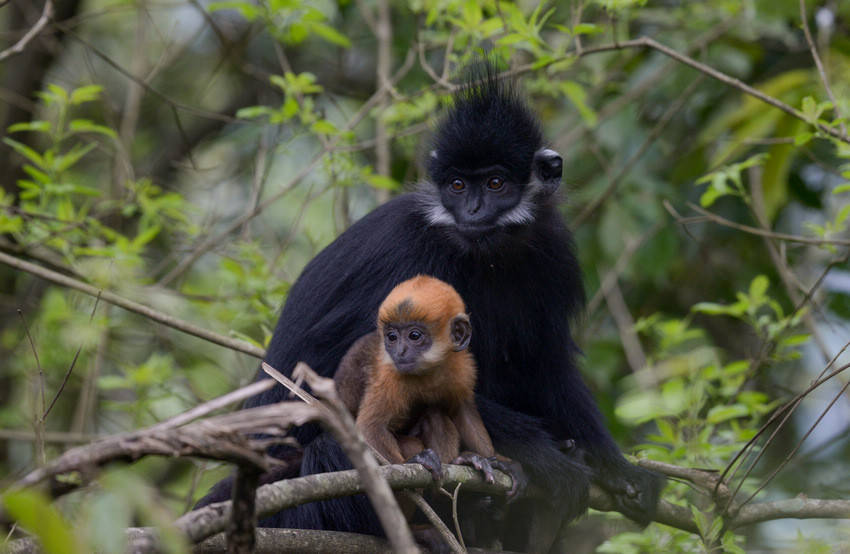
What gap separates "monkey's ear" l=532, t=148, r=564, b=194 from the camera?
480 cm

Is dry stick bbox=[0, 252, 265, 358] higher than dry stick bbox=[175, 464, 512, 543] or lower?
higher

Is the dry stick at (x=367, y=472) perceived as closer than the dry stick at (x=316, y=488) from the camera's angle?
Yes

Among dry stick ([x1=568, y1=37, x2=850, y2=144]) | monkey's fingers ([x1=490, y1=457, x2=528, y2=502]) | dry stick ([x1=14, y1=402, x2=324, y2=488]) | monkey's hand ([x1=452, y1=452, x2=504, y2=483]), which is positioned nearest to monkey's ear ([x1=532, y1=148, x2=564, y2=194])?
dry stick ([x1=568, y1=37, x2=850, y2=144])

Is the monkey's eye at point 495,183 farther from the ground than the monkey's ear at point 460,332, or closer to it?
farther from the ground

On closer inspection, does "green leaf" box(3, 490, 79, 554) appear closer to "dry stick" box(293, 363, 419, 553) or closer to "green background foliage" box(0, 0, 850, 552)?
"dry stick" box(293, 363, 419, 553)

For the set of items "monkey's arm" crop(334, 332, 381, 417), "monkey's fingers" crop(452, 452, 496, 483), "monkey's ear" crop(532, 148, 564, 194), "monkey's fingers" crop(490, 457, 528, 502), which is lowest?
"monkey's fingers" crop(490, 457, 528, 502)

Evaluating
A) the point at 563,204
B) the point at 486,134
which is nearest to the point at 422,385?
the point at 486,134

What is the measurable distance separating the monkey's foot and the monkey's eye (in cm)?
166

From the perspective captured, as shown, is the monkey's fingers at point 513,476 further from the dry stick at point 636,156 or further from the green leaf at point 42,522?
the dry stick at point 636,156

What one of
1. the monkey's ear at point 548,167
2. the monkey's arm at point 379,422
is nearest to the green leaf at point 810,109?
the monkey's ear at point 548,167

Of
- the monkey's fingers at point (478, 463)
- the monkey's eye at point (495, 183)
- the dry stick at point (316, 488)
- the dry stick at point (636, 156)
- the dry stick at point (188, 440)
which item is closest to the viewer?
the dry stick at point (188, 440)

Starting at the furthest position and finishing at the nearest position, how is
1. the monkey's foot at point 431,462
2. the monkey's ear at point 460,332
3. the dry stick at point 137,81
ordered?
the dry stick at point 137,81 < the monkey's ear at point 460,332 < the monkey's foot at point 431,462

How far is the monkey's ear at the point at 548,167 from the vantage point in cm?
480

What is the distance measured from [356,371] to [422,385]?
1.08 ft
